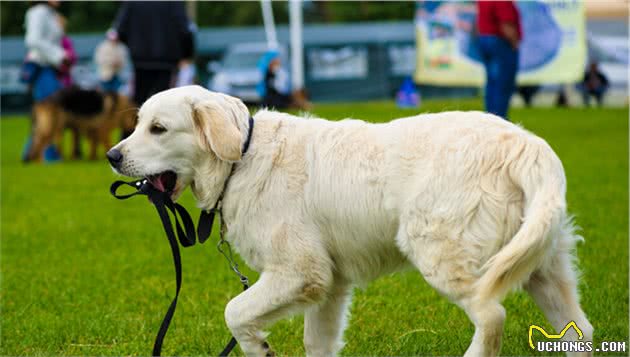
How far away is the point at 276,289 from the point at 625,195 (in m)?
6.48

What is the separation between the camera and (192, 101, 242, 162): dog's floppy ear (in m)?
3.96

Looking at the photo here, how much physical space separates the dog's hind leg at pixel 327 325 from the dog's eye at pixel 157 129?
112 centimetres

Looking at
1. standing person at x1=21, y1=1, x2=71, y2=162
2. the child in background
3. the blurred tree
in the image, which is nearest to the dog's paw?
standing person at x1=21, y1=1, x2=71, y2=162

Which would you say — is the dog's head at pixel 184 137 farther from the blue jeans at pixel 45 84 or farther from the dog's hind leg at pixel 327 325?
the blue jeans at pixel 45 84

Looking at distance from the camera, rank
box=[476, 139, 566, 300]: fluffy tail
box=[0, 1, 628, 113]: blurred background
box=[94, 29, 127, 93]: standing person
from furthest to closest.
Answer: box=[0, 1, 628, 113]: blurred background, box=[94, 29, 127, 93]: standing person, box=[476, 139, 566, 300]: fluffy tail

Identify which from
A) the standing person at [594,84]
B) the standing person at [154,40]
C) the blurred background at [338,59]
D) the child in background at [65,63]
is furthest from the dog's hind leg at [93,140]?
the standing person at [594,84]

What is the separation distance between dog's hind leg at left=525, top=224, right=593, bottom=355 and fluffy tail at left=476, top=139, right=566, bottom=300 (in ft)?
1.32

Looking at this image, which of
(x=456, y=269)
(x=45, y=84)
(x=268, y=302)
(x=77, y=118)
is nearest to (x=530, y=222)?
(x=456, y=269)

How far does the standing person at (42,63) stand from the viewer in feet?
45.6

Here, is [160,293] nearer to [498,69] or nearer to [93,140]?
[498,69]

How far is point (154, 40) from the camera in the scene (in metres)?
12.3

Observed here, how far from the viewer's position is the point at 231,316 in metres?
3.97

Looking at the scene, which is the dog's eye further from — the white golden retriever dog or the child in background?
the child in background

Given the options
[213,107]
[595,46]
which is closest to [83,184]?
[213,107]
